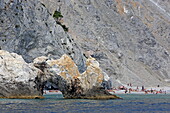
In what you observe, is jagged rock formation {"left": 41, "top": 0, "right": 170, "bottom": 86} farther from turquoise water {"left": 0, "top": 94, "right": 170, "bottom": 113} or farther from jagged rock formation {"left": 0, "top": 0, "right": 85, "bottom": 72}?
turquoise water {"left": 0, "top": 94, "right": 170, "bottom": 113}

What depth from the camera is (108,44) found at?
8669 cm

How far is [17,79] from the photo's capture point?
132 ft

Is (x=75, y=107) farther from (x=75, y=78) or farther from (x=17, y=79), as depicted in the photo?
(x=75, y=78)

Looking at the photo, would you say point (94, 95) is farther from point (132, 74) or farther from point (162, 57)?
point (162, 57)

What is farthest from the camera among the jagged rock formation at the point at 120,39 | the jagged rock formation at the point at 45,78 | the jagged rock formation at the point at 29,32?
the jagged rock formation at the point at 120,39

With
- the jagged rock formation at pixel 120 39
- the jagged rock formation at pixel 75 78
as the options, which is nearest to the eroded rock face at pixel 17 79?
the jagged rock formation at pixel 75 78

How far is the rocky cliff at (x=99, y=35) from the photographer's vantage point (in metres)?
61.1

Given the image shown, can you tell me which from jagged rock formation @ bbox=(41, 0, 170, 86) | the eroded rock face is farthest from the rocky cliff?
the eroded rock face

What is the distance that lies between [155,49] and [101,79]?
5757cm

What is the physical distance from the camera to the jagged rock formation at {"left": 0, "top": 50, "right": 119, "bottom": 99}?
40.5 meters

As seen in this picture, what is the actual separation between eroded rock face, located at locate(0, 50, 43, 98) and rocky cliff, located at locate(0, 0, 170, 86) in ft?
55.6

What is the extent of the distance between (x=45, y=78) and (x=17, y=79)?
4.64 m

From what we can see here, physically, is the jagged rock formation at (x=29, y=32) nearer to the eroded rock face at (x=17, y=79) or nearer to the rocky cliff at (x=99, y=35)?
the rocky cliff at (x=99, y=35)

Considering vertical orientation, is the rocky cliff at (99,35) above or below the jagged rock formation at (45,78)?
above
